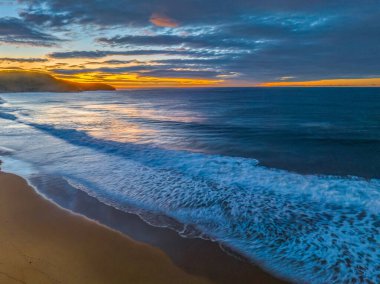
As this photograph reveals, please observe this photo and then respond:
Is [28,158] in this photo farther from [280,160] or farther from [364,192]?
[364,192]

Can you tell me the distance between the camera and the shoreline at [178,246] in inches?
225

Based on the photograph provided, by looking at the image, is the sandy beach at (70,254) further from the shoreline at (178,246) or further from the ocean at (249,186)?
the ocean at (249,186)

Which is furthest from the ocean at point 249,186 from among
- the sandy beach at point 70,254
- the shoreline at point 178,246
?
the sandy beach at point 70,254

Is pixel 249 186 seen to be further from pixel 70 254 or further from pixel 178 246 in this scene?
pixel 70 254

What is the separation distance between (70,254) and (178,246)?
7.71ft

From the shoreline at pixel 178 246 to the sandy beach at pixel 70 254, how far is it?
156 millimetres

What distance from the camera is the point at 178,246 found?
6.72 m

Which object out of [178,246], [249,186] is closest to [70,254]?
[178,246]

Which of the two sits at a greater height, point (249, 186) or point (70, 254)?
point (70, 254)

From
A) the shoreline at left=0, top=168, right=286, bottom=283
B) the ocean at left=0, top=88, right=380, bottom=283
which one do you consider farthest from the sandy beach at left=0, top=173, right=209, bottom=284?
the ocean at left=0, top=88, right=380, bottom=283

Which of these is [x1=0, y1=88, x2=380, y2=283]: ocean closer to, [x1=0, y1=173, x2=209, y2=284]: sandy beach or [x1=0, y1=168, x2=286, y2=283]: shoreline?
[x1=0, y1=168, x2=286, y2=283]: shoreline

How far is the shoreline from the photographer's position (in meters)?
5.71

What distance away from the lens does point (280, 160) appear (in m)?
15.2

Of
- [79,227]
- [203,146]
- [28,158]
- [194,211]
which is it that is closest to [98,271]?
[79,227]
